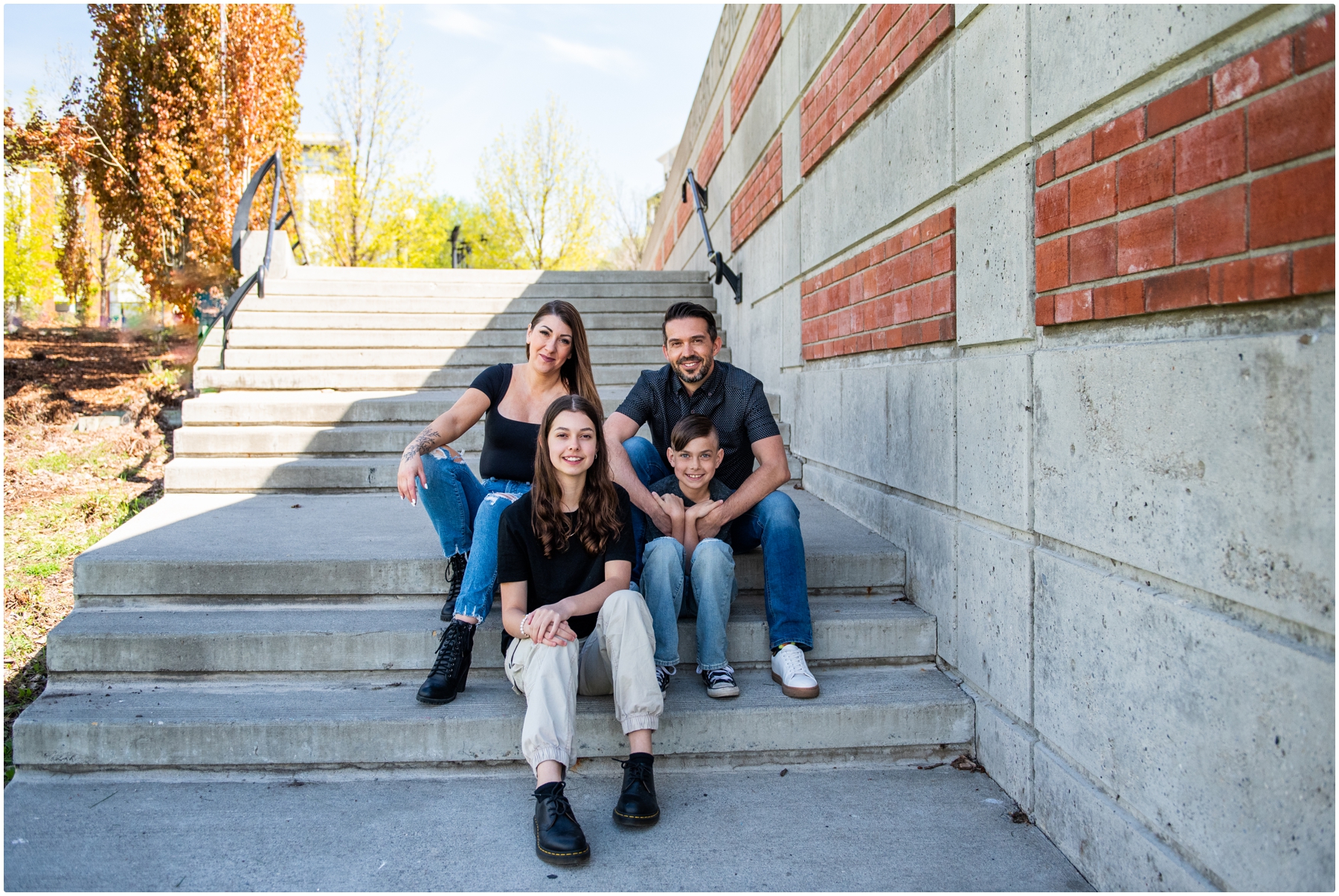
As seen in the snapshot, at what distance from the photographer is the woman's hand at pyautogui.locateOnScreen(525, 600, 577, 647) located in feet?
8.22

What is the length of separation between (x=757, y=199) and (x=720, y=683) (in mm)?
4054

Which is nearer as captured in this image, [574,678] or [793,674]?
[574,678]

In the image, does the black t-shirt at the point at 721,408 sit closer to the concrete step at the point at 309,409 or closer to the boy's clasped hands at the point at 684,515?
the boy's clasped hands at the point at 684,515

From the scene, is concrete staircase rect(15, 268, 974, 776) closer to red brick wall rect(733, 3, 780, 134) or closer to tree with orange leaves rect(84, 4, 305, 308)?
red brick wall rect(733, 3, 780, 134)

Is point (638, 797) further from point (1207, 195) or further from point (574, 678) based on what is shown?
point (1207, 195)

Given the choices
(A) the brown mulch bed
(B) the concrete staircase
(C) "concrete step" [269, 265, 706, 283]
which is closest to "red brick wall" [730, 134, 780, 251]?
(C) "concrete step" [269, 265, 706, 283]

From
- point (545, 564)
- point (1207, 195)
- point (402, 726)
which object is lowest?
point (402, 726)

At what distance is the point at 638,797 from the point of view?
241 centimetres

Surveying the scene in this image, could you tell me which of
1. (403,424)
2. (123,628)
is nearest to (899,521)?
(123,628)

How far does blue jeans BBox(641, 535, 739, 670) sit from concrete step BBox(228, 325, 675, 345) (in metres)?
4.07

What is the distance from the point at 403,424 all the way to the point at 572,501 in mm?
3283

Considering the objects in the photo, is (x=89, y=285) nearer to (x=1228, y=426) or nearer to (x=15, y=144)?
(x=15, y=144)

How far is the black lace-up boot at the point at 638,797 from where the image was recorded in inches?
93.9

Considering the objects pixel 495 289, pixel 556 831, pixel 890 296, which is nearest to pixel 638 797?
pixel 556 831
